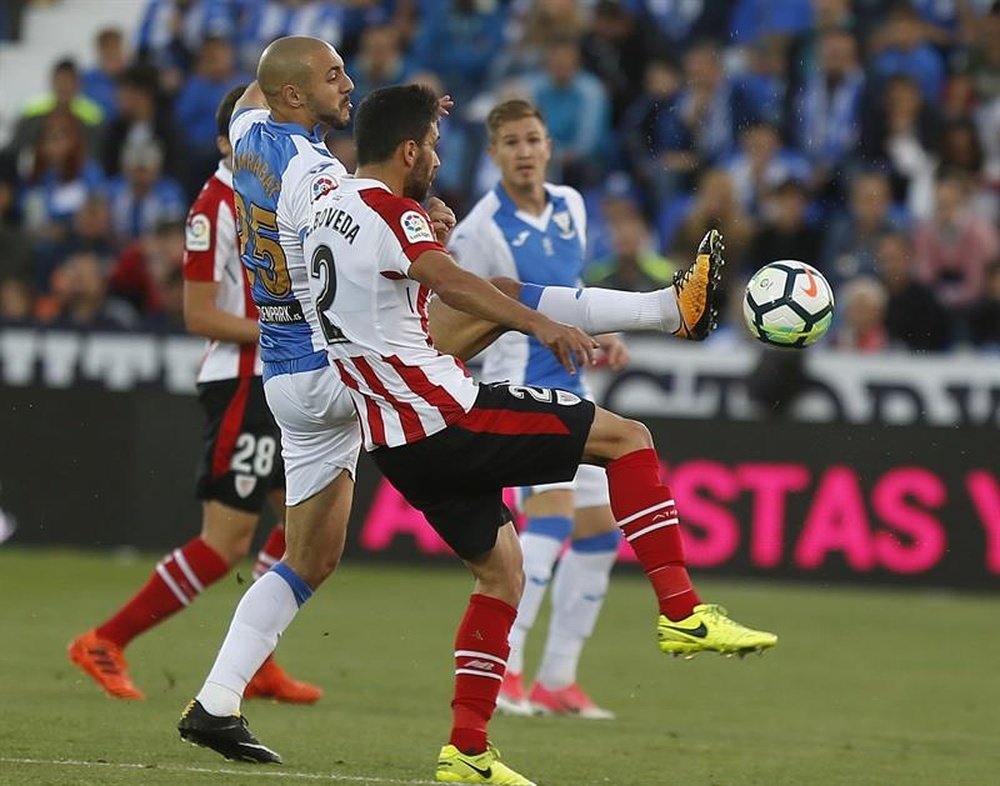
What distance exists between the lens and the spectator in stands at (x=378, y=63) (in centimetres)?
1786

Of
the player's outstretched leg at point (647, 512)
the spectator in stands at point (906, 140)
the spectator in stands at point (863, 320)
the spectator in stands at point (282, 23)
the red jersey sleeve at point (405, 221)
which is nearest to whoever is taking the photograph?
the red jersey sleeve at point (405, 221)

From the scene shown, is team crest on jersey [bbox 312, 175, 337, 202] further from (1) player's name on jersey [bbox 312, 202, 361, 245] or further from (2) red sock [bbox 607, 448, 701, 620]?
(2) red sock [bbox 607, 448, 701, 620]

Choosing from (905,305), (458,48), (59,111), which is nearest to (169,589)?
(905,305)

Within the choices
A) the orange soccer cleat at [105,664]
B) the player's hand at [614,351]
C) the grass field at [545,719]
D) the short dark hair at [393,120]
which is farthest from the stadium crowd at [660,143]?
the short dark hair at [393,120]

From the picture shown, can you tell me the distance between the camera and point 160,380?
1562 centimetres

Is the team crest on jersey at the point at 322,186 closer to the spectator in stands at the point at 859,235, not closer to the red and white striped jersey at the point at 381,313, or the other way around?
the red and white striped jersey at the point at 381,313

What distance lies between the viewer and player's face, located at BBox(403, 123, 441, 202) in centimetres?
659

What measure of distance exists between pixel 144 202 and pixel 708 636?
501 inches

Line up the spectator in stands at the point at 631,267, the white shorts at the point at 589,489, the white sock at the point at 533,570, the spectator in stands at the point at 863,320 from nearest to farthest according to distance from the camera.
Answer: the white sock at the point at 533,570 < the white shorts at the point at 589,489 < the spectator in stands at the point at 631,267 < the spectator in stands at the point at 863,320

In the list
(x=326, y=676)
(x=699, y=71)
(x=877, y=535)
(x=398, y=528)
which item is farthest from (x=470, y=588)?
(x=699, y=71)

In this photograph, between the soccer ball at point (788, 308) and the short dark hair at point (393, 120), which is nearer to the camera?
the short dark hair at point (393, 120)

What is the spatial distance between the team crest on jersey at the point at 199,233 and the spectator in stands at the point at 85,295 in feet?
24.4

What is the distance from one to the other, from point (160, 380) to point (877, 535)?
5378 millimetres

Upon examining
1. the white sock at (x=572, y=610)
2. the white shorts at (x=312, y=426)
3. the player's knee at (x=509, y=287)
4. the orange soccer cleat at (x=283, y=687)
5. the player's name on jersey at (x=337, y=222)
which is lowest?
the orange soccer cleat at (x=283, y=687)
